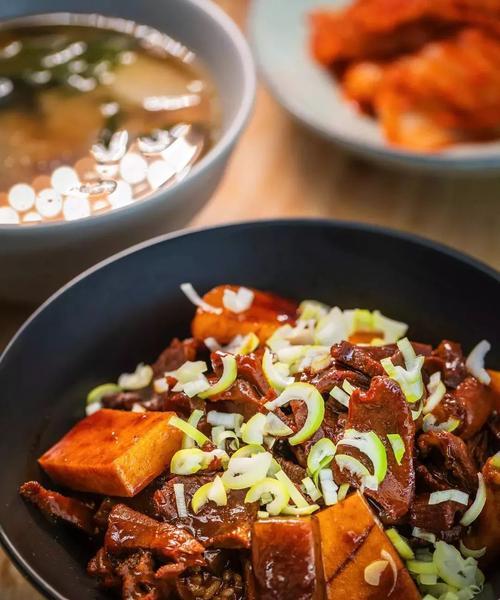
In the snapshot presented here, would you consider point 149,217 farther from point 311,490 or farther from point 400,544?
point 400,544

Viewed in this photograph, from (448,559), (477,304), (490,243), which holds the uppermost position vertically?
(477,304)

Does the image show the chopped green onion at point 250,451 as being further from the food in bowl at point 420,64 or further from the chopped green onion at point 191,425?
the food in bowl at point 420,64

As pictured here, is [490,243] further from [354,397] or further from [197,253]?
[354,397]

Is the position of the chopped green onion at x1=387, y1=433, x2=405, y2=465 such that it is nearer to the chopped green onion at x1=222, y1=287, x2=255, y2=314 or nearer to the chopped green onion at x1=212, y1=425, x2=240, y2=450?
the chopped green onion at x1=212, y1=425, x2=240, y2=450

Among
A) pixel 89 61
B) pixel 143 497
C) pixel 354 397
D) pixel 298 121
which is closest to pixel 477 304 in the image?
pixel 354 397

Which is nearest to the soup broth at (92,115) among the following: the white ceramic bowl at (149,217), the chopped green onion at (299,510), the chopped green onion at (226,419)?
the white ceramic bowl at (149,217)

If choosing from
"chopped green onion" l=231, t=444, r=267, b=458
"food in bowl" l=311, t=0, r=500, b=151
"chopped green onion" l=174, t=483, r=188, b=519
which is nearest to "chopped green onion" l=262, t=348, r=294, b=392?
"chopped green onion" l=231, t=444, r=267, b=458

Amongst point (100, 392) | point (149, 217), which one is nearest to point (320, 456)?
point (100, 392)
